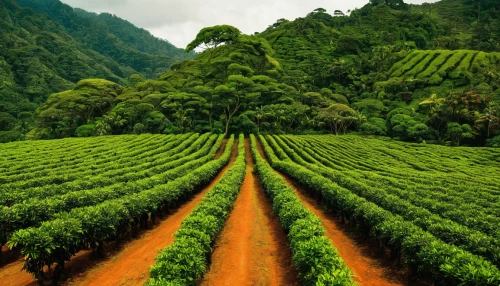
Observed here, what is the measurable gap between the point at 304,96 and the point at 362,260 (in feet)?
229

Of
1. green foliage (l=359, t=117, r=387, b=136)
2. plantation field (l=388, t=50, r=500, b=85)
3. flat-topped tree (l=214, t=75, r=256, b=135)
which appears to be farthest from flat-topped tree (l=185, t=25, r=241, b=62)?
plantation field (l=388, t=50, r=500, b=85)

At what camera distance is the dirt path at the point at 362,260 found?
11.5 meters

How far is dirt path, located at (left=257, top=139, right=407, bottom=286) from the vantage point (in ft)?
37.8

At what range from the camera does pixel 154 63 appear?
19412 cm

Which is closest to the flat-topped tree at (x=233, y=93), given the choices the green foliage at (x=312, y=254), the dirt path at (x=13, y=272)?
the green foliage at (x=312, y=254)

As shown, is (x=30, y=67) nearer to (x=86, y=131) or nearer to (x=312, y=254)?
(x=86, y=131)

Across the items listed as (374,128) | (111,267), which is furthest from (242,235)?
(374,128)

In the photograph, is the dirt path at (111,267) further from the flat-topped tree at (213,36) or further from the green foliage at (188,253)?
the flat-topped tree at (213,36)

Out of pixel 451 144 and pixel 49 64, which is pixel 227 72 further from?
pixel 49 64

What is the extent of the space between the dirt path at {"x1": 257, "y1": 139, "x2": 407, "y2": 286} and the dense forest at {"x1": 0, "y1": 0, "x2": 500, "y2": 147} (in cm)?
5081

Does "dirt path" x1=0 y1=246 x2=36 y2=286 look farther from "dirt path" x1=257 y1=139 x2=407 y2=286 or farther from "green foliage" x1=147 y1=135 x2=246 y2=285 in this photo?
"dirt path" x1=257 y1=139 x2=407 y2=286

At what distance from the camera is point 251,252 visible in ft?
45.5

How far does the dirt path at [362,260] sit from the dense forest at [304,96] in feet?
167

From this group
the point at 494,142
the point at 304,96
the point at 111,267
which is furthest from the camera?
the point at 304,96
